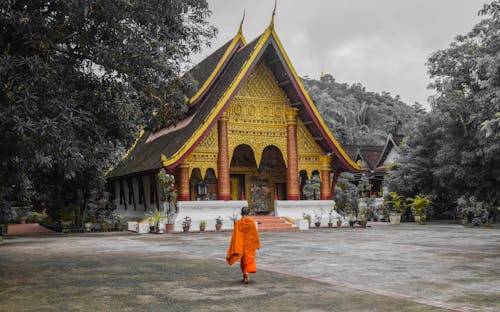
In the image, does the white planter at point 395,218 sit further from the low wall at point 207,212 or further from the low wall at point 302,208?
the low wall at point 207,212

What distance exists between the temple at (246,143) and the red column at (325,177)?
47mm

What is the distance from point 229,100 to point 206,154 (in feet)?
7.97

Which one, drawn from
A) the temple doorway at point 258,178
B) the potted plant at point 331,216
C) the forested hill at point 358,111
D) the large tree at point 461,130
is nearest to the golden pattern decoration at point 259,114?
the temple doorway at point 258,178

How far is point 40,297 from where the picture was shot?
674 cm

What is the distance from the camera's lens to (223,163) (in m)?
22.0

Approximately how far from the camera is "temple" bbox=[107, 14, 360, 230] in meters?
21.6

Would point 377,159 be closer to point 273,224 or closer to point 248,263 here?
point 273,224

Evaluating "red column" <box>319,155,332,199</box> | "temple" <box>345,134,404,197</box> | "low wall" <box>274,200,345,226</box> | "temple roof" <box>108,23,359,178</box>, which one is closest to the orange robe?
"temple roof" <box>108,23,359,178</box>

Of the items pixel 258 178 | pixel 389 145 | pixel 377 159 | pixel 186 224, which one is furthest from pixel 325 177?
pixel 377 159

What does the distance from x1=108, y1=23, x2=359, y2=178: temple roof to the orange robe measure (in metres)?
12.7

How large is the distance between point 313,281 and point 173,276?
7.39 feet

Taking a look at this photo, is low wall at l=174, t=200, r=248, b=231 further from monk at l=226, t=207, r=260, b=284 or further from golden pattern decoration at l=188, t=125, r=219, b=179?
monk at l=226, t=207, r=260, b=284

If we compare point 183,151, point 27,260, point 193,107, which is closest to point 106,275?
point 27,260

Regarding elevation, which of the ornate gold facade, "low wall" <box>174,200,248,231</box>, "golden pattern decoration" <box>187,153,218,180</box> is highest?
the ornate gold facade
